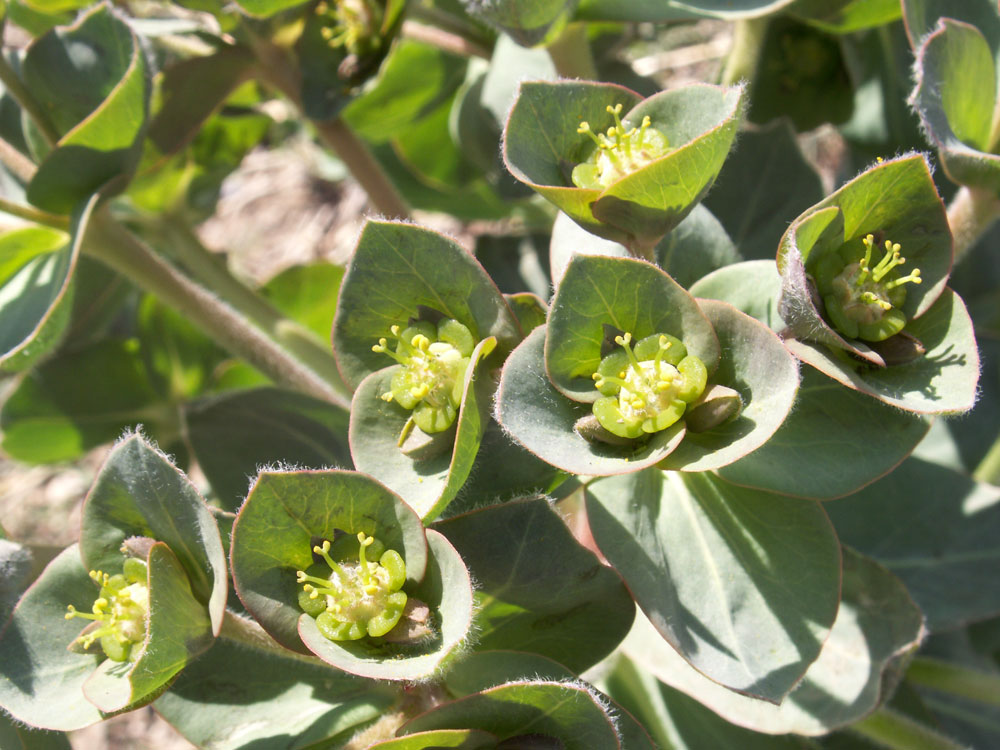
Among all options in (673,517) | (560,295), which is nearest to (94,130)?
(560,295)


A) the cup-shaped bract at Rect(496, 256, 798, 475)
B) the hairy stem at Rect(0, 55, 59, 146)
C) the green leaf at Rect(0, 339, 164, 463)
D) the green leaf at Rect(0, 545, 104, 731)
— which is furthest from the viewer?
the green leaf at Rect(0, 339, 164, 463)

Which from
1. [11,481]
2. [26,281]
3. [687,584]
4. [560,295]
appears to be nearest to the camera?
[560,295]

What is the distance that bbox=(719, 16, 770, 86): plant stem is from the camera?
2562 millimetres

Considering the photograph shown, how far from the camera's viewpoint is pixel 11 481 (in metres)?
4.24

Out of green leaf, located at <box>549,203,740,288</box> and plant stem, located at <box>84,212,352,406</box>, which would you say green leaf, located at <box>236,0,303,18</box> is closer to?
plant stem, located at <box>84,212,352,406</box>

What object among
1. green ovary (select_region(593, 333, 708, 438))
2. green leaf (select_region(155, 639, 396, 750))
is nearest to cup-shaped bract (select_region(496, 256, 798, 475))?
green ovary (select_region(593, 333, 708, 438))

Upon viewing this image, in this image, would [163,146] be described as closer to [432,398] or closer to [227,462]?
[227,462]

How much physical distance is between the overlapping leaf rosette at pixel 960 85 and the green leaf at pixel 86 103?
155cm

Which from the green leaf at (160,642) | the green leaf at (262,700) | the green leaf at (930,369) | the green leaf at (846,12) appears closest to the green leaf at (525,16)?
the green leaf at (846,12)

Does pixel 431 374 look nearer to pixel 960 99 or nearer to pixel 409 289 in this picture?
pixel 409 289

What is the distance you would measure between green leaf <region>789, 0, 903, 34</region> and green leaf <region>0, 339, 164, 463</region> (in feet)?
7.31

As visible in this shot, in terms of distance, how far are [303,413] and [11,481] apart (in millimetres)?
2423

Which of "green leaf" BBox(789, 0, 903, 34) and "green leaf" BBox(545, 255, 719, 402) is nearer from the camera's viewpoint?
"green leaf" BBox(545, 255, 719, 402)

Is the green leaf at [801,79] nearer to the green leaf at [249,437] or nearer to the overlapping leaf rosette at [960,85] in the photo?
the overlapping leaf rosette at [960,85]
